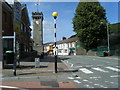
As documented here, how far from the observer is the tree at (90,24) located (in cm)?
4900

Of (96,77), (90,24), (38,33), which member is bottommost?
(96,77)

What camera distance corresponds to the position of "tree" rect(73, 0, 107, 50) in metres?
49.0

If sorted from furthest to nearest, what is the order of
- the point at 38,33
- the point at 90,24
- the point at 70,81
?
the point at 38,33
the point at 90,24
the point at 70,81

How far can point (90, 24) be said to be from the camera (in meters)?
49.6

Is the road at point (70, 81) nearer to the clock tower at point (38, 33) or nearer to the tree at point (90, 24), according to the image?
the tree at point (90, 24)

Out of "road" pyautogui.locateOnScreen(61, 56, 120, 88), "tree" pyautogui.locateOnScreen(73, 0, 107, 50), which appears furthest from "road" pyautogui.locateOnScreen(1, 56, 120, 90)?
"tree" pyautogui.locateOnScreen(73, 0, 107, 50)

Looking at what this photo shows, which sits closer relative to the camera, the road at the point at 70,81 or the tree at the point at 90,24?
the road at the point at 70,81

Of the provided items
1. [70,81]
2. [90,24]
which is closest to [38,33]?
[90,24]

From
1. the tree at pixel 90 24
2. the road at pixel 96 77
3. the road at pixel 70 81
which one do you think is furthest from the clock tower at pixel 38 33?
the road at pixel 70 81

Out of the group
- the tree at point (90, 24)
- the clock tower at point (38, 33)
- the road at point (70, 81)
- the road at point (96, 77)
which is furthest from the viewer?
the clock tower at point (38, 33)

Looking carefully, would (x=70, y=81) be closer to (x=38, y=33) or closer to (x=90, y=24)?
(x=90, y=24)

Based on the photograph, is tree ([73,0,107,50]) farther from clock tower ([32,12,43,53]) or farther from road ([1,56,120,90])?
road ([1,56,120,90])

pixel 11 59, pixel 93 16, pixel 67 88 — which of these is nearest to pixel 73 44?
pixel 93 16

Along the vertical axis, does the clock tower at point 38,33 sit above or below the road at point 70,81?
above
